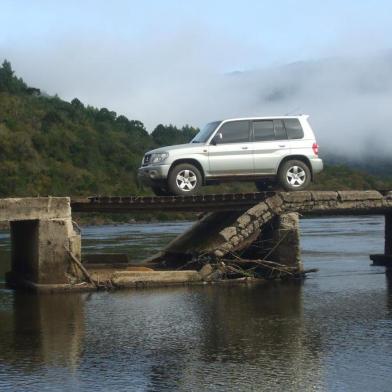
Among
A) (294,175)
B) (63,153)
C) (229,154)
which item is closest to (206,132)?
(229,154)

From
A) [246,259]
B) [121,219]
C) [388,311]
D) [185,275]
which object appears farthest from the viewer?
[121,219]

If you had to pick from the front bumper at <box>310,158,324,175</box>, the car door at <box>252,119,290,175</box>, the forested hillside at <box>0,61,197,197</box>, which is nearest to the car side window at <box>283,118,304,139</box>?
the car door at <box>252,119,290,175</box>

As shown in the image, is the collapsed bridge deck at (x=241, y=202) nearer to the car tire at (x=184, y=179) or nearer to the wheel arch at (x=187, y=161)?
the car tire at (x=184, y=179)

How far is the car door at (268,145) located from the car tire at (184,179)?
1279 mm

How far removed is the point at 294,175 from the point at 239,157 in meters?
1.34

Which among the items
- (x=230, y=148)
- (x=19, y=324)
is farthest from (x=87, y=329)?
(x=230, y=148)

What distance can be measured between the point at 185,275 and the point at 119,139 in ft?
208

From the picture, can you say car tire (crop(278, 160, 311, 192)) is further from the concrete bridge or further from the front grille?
the front grille

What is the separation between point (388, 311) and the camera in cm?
1582

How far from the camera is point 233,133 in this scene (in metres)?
19.7

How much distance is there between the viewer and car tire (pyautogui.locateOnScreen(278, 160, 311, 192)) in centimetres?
1989

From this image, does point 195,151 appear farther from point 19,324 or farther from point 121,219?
point 121,219

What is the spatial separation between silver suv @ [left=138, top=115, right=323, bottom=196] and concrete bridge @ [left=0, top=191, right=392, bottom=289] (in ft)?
1.35

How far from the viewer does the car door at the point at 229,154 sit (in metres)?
19.4
